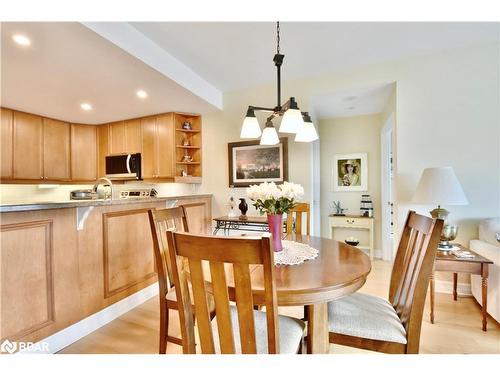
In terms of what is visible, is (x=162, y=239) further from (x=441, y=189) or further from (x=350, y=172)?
(x=350, y=172)

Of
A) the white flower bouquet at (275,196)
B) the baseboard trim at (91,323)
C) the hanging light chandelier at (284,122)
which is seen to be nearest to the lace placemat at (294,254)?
the white flower bouquet at (275,196)

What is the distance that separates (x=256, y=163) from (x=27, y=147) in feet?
11.0

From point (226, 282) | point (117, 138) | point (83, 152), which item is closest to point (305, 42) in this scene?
point (226, 282)

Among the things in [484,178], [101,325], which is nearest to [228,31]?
[101,325]

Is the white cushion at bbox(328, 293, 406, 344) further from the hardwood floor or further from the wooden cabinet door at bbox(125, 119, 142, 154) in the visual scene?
the wooden cabinet door at bbox(125, 119, 142, 154)

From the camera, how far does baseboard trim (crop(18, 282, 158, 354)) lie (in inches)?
65.2

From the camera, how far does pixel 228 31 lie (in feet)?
7.23

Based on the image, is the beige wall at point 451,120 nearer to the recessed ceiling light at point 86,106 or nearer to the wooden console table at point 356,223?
the wooden console table at point 356,223

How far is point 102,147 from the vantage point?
173 inches

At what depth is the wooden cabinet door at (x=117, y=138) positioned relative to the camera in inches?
162

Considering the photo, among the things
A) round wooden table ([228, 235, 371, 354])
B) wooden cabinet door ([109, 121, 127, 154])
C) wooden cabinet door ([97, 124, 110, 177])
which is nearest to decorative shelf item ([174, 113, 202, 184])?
wooden cabinet door ([109, 121, 127, 154])

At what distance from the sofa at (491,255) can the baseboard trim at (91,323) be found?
298cm

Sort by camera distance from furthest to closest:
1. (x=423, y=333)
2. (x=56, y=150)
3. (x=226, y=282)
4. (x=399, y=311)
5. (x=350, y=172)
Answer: (x=350, y=172)
(x=56, y=150)
(x=423, y=333)
(x=399, y=311)
(x=226, y=282)

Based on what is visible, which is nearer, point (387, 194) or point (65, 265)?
point (65, 265)
